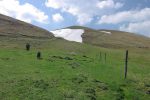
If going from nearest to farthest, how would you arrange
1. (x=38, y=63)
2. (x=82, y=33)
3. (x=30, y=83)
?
1. (x=30, y=83)
2. (x=38, y=63)
3. (x=82, y=33)

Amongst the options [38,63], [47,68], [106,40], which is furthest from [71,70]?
[106,40]

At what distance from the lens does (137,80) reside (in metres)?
37.9

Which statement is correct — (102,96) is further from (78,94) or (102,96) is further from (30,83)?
(30,83)

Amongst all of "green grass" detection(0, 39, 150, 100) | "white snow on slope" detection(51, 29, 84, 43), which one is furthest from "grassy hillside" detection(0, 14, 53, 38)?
"green grass" detection(0, 39, 150, 100)

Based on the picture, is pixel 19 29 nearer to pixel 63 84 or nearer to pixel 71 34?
pixel 71 34

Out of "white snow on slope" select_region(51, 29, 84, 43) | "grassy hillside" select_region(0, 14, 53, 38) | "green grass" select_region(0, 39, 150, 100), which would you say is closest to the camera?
"green grass" select_region(0, 39, 150, 100)

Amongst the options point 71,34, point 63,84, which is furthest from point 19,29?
point 63,84

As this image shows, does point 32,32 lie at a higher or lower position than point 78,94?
higher

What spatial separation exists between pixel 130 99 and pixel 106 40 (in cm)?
10275

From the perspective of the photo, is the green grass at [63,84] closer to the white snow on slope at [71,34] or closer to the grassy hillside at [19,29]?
the grassy hillside at [19,29]

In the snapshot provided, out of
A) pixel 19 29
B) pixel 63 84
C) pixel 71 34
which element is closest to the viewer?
pixel 63 84

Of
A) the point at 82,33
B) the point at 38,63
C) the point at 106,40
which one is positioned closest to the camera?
the point at 38,63

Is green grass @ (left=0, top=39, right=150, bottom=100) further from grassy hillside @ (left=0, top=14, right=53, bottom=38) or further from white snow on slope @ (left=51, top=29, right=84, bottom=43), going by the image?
white snow on slope @ (left=51, top=29, right=84, bottom=43)

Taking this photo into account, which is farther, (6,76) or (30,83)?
(6,76)
